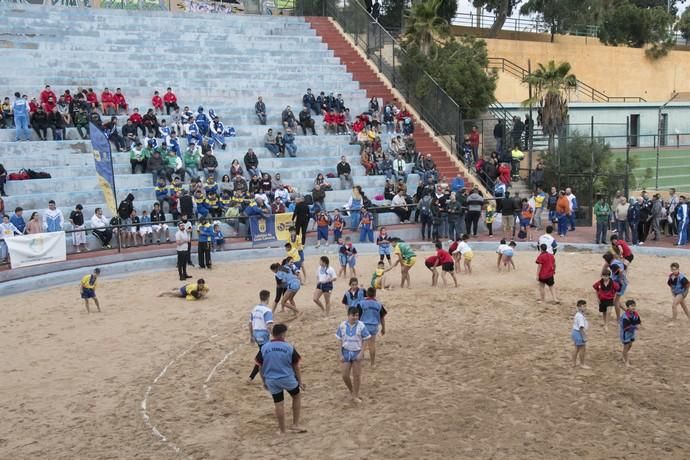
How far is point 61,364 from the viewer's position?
13523 mm

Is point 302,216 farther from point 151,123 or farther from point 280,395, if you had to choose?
point 280,395

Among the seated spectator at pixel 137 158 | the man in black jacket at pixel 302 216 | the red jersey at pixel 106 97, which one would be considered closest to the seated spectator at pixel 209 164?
the seated spectator at pixel 137 158

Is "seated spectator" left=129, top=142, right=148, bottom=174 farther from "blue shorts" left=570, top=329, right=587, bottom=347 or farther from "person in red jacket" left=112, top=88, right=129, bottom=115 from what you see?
"blue shorts" left=570, top=329, right=587, bottom=347

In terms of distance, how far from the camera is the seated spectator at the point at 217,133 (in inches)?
1139

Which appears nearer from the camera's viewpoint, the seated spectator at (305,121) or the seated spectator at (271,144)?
the seated spectator at (271,144)

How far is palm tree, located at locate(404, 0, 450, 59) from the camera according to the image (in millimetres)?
33562

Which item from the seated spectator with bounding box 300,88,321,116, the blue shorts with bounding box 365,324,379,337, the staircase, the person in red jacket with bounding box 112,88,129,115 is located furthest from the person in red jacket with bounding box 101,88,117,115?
the blue shorts with bounding box 365,324,379,337

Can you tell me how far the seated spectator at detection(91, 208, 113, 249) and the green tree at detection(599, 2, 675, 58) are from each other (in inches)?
1553

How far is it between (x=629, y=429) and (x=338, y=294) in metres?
9.19

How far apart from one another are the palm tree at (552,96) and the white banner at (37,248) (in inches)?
727

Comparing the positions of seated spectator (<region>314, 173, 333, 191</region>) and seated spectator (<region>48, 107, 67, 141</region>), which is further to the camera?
seated spectator (<region>48, 107, 67, 141</region>)

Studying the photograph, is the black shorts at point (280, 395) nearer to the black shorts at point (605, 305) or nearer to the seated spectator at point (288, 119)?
the black shorts at point (605, 305)

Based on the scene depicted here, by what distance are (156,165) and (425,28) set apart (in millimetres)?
14129

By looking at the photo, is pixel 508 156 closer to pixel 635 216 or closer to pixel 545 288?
pixel 635 216
